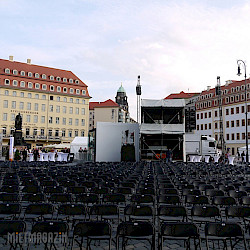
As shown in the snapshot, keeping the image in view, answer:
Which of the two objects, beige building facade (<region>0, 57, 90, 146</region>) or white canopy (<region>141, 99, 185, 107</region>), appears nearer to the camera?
white canopy (<region>141, 99, 185, 107</region>)

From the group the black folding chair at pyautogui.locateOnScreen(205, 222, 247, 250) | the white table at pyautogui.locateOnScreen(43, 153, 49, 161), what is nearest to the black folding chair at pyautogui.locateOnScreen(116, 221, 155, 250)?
the black folding chair at pyautogui.locateOnScreen(205, 222, 247, 250)

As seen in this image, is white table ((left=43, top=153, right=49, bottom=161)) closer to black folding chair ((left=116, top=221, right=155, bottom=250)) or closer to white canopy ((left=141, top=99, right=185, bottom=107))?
white canopy ((left=141, top=99, right=185, bottom=107))

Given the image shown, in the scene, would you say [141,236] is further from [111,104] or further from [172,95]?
[111,104]

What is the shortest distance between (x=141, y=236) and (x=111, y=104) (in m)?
97.3

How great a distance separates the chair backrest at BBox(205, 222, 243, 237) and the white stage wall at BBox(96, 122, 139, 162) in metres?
24.6

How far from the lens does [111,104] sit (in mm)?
101188

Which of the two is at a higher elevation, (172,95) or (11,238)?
(172,95)

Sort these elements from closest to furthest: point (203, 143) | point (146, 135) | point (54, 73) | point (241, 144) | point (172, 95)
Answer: point (146, 135) < point (203, 143) < point (241, 144) < point (54, 73) < point (172, 95)

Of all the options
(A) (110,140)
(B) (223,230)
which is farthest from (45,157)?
(B) (223,230)

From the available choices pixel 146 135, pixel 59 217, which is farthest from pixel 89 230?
pixel 146 135

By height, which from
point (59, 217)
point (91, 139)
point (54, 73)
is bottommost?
point (59, 217)

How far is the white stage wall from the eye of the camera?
28.9m

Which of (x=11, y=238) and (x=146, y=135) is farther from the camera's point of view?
(x=146, y=135)

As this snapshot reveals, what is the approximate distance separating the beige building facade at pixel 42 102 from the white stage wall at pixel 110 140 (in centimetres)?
3875
